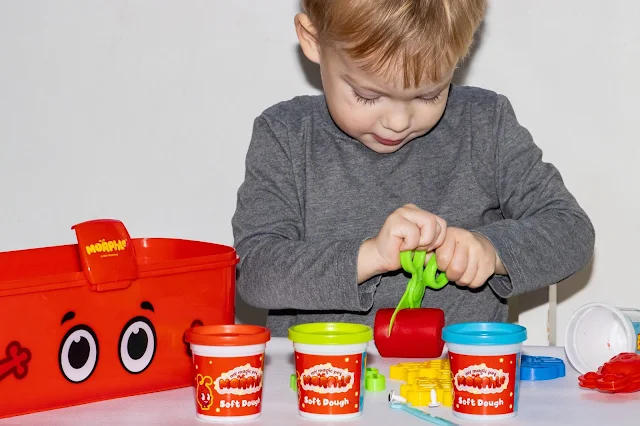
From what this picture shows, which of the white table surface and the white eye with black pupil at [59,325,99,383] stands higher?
the white eye with black pupil at [59,325,99,383]

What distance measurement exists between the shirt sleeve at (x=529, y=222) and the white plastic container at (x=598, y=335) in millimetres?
155

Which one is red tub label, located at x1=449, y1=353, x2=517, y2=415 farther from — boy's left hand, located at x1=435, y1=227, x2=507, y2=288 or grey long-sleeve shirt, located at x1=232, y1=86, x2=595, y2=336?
grey long-sleeve shirt, located at x1=232, y1=86, x2=595, y2=336

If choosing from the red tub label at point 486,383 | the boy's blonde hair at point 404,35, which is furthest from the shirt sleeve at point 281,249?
the red tub label at point 486,383

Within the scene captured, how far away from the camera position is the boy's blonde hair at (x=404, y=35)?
1.00m

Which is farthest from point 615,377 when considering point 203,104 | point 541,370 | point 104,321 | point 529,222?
point 203,104

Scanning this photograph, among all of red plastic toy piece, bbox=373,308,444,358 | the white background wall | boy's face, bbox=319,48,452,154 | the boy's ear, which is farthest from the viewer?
the white background wall

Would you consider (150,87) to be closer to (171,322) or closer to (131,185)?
(131,185)

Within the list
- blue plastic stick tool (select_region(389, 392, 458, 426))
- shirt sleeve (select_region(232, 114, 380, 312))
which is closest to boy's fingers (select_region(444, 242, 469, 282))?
shirt sleeve (select_region(232, 114, 380, 312))

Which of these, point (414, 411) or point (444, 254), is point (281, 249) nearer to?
A: point (444, 254)

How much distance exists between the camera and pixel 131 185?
1463mm

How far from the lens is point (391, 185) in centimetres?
124

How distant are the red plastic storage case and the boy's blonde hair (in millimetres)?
289

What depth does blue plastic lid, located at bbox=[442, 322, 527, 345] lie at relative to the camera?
725mm

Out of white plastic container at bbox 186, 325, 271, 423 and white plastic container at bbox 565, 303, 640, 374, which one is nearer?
white plastic container at bbox 186, 325, 271, 423
